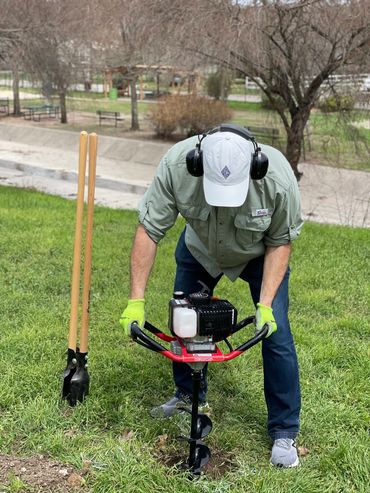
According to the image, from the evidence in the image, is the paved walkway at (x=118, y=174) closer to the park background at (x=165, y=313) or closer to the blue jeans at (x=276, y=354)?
the park background at (x=165, y=313)

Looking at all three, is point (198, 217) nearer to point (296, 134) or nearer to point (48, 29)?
point (48, 29)

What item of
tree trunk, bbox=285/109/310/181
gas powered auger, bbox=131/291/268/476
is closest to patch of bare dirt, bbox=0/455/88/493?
gas powered auger, bbox=131/291/268/476

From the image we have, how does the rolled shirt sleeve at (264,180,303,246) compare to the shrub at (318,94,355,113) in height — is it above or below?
below

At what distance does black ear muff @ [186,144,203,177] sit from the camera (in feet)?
7.47

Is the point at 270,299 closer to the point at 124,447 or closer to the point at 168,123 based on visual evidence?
the point at 124,447

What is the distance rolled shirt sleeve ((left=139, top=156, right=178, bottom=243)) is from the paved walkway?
7.78 meters

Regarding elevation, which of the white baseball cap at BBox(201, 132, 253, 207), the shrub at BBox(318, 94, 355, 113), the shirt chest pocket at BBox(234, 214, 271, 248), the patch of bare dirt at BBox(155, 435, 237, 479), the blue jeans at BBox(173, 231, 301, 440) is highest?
the shrub at BBox(318, 94, 355, 113)

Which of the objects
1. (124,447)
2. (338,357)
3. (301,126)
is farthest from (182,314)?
(301,126)

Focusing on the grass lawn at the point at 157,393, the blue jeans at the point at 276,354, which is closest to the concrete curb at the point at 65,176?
the grass lawn at the point at 157,393

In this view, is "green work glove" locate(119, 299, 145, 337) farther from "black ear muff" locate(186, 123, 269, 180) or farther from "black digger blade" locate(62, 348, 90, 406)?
"black digger blade" locate(62, 348, 90, 406)

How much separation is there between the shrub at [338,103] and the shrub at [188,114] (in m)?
7.55

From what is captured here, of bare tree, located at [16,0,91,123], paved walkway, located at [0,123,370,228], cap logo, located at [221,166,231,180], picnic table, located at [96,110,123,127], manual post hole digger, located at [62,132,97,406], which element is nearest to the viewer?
cap logo, located at [221,166,231,180]

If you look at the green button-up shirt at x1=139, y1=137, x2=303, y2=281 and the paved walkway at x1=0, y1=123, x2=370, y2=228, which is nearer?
the green button-up shirt at x1=139, y1=137, x2=303, y2=281

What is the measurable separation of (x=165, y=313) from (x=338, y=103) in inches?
348
